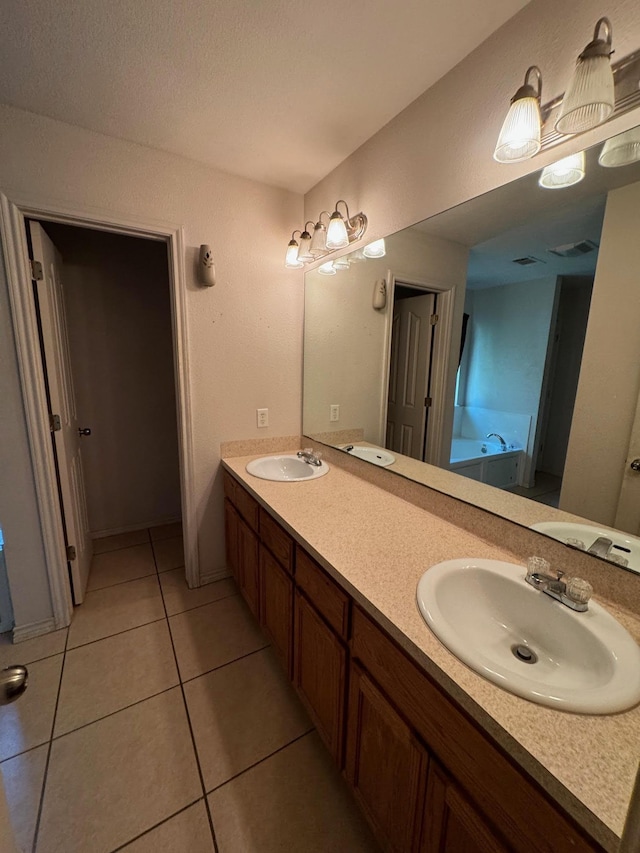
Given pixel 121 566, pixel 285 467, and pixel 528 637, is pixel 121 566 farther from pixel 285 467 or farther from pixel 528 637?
pixel 528 637

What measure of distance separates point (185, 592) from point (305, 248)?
2124mm

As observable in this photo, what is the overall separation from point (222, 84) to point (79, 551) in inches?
93.1

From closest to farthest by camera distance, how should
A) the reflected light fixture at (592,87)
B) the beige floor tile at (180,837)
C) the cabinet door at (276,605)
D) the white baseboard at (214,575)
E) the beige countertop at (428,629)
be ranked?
the beige countertop at (428,629)
the reflected light fixture at (592,87)
the beige floor tile at (180,837)
the cabinet door at (276,605)
the white baseboard at (214,575)

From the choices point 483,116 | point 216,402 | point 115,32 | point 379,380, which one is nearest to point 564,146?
point 483,116

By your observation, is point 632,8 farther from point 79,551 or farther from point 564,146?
point 79,551

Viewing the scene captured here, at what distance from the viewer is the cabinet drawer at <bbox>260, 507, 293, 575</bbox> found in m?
1.33

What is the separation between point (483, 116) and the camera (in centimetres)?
112

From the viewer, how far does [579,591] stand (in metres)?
0.82

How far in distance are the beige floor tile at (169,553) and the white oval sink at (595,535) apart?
2.22 meters

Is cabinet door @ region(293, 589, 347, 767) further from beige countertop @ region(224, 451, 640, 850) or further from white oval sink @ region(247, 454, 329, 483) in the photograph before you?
white oval sink @ region(247, 454, 329, 483)

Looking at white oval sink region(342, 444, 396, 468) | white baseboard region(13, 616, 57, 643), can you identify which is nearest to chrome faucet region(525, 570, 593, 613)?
white oval sink region(342, 444, 396, 468)

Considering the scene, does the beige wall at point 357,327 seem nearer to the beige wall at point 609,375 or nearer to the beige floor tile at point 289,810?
the beige wall at point 609,375

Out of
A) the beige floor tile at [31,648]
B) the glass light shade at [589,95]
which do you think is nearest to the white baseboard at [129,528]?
the beige floor tile at [31,648]

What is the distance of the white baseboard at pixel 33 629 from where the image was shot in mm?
1721
